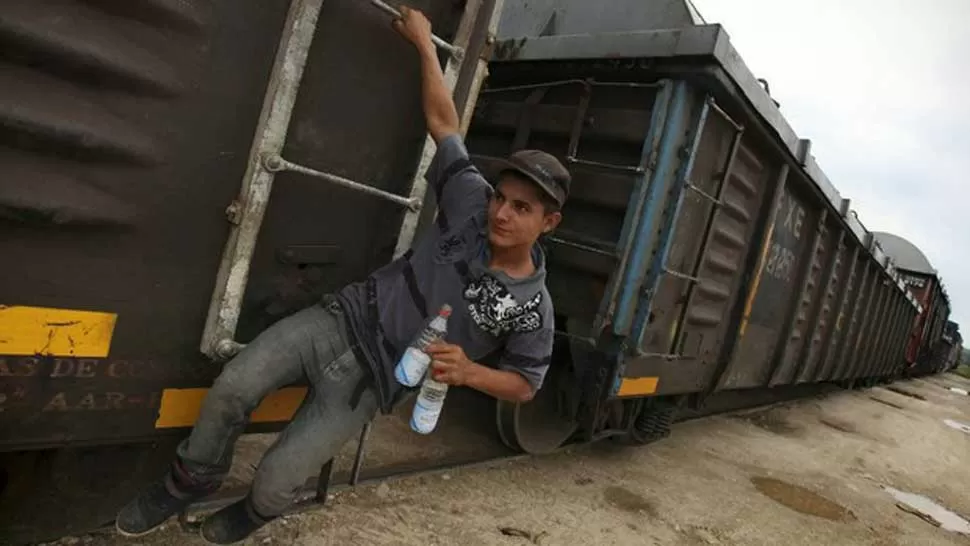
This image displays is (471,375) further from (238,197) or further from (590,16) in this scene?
(590,16)

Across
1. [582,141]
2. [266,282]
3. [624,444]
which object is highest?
[582,141]

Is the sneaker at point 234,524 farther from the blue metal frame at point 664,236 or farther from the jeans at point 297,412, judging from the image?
the blue metal frame at point 664,236

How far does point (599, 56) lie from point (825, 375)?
683cm

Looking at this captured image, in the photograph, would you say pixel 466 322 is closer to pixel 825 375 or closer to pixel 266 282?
pixel 266 282

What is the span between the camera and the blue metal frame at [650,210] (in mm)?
3379

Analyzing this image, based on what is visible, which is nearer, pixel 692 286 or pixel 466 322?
pixel 466 322

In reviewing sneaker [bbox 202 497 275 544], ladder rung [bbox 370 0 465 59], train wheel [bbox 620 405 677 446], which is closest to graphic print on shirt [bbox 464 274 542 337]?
ladder rung [bbox 370 0 465 59]

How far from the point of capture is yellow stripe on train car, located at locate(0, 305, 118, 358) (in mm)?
1412

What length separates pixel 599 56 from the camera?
3.57 meters

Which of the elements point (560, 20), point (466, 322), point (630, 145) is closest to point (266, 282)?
point (466, 322)

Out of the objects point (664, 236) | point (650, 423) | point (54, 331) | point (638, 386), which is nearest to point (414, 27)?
point (54, 331)

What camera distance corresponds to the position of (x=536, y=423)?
13.5ft

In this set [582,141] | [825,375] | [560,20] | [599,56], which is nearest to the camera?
[599,56]

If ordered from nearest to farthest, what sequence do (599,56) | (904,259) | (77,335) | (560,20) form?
(77,335) < (599,56) < (560,20) < (904,259)
